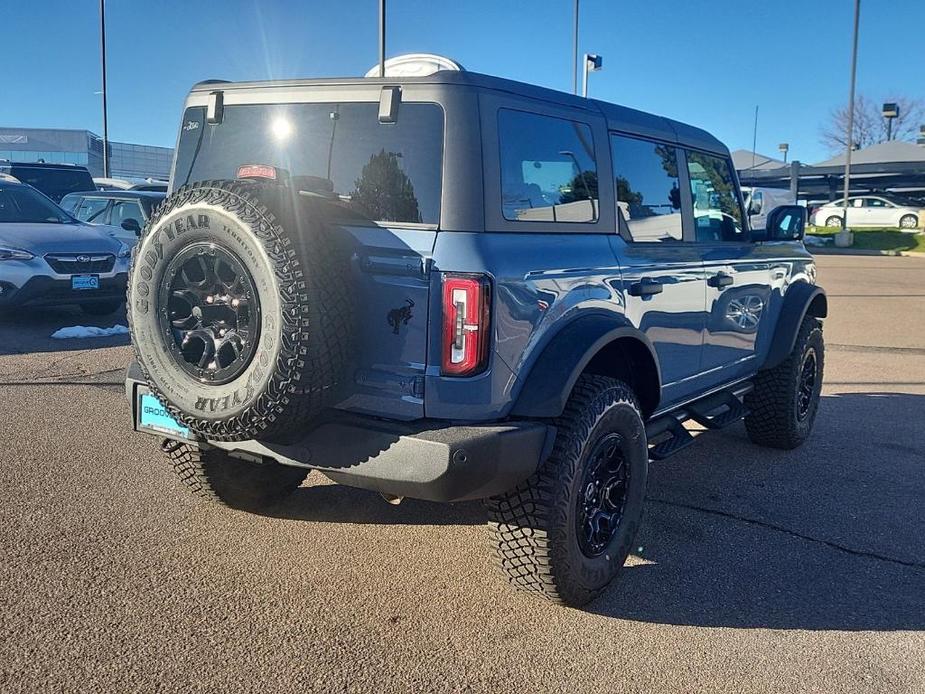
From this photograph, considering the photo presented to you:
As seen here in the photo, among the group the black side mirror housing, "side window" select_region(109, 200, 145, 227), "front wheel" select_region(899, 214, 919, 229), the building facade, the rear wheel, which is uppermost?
the building facade

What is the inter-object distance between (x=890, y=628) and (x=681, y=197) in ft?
7.43

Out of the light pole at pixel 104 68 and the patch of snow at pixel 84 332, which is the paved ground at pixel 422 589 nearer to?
the patch of snow at pixel 84 332

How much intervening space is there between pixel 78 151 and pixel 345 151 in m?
86.8

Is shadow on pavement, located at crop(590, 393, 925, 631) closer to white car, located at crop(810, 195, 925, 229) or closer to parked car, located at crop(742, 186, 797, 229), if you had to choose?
parked car, located at crop(742, 186, 797, 229)

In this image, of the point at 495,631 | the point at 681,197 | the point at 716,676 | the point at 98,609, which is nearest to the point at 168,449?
the point at 98,609

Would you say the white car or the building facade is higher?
the building facade

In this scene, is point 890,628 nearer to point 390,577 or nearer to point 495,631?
point 495,631

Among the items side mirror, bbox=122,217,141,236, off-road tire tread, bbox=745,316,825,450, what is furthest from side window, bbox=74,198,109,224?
off-road tire tread, bbox=745,316,825,450

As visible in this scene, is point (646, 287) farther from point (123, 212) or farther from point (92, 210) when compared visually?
point (92, 210)

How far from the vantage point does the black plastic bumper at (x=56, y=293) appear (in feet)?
29.2

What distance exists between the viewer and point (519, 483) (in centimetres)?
312

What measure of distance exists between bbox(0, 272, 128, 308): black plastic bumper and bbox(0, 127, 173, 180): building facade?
66.7 meters

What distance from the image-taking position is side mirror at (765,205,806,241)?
5.32 meters

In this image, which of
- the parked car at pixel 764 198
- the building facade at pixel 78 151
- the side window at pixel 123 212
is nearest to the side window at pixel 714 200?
the side window at pixel 123 212
